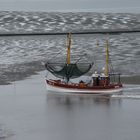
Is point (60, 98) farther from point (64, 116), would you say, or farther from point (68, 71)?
point (64, 116)

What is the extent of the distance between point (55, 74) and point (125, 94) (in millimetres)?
5031

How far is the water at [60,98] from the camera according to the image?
23.3 meters

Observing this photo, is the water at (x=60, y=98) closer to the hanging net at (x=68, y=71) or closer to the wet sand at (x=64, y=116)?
the wet sand at (x=64, y=116)

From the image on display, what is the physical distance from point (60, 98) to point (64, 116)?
4.60m

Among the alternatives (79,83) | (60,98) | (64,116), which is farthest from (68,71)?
(64,116)

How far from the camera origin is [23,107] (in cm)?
2809

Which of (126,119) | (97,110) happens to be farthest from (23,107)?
(126,119)

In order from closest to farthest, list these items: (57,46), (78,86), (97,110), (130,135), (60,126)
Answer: (130,135) → (60,126) → (97,110) → (78,86) → (57,46)

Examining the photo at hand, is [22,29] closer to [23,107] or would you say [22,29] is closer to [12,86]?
[12,86]

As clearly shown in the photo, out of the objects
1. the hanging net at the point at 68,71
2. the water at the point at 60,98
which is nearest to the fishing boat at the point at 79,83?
the hanging net at the point at 68,71

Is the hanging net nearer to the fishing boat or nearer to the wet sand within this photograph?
the fishing boat

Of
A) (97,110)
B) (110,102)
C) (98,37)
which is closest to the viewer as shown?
(97,110)

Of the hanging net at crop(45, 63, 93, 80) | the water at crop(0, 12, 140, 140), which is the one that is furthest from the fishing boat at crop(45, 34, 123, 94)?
the water at crop(0, 12, 140, 140)

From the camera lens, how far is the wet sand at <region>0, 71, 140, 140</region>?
22719mm
